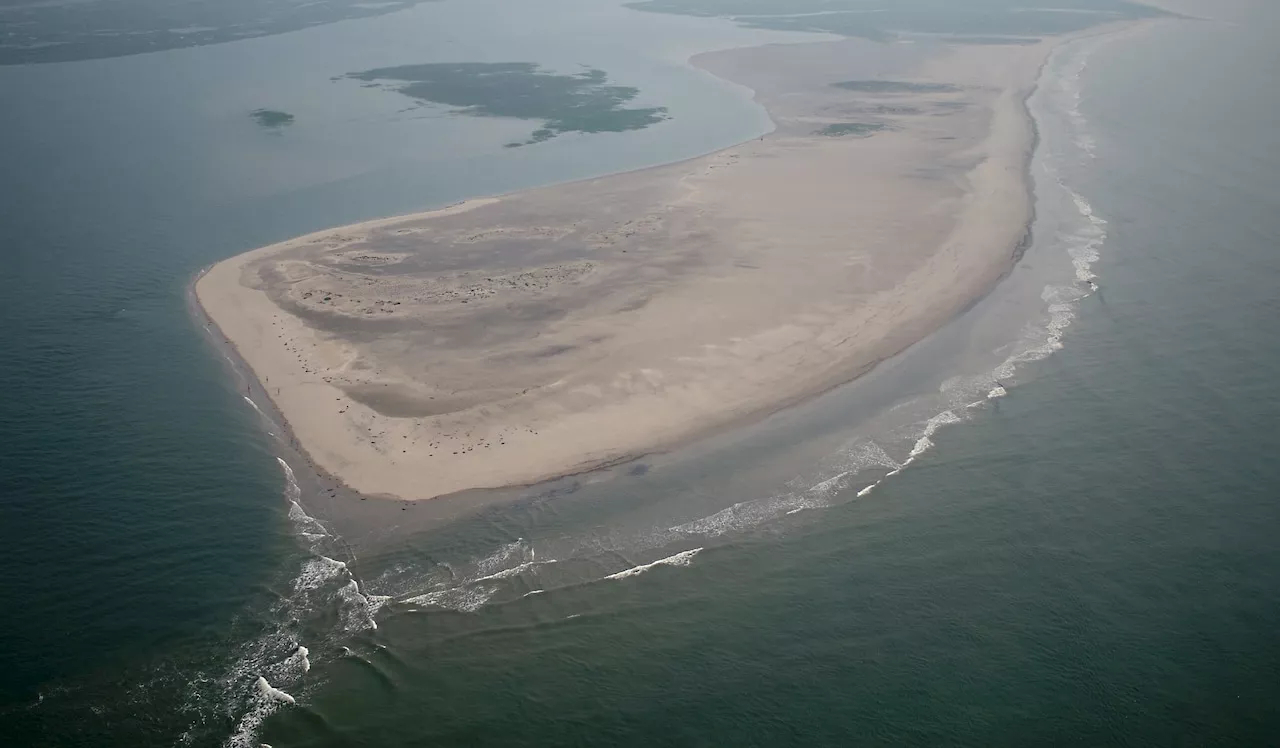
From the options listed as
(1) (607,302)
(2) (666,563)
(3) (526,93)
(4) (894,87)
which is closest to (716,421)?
(2) (666,563)

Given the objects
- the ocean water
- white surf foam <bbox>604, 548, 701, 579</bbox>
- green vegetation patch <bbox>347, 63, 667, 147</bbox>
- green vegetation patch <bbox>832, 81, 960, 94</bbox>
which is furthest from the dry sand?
green vegetation patch <bbox>832, 81, 960, 94</bbox>

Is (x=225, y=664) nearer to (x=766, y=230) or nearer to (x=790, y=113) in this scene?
(x=766, y=230)

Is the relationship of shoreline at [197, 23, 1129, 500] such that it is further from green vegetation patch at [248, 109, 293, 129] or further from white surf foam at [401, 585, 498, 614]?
green vegetation patch at [248, 109, 293, 129]

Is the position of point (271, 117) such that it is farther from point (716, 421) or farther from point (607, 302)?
point (716, 421)

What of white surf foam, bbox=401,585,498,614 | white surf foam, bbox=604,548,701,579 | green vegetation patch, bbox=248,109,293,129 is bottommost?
white surf foam, bbox=401,585,498,614

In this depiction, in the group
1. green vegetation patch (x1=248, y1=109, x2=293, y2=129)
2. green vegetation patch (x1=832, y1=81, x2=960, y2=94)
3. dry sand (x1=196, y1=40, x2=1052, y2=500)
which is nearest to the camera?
dry sand (x1=196, y1=40, x2=1052, y2=500)

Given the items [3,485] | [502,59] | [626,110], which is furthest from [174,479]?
[502,59]

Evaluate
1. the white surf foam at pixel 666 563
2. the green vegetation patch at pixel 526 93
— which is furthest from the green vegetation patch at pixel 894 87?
the white surf foam at pixel 666 563

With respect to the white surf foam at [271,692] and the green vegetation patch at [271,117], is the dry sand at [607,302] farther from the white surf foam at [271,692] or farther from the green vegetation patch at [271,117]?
the green vegetation patch at [271,117]
